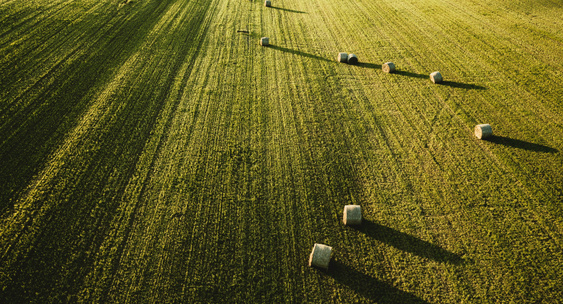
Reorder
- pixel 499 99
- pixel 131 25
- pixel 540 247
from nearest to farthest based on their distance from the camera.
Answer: pixel 540 247
pixel 499 99
pixel 131 25

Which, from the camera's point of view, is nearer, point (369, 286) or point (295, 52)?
point (369, 286)

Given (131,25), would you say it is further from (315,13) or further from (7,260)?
(7,260)

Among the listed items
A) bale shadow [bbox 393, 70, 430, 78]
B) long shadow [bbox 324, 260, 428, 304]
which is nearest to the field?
long shadow [bbox 324, 260, 428, 304]

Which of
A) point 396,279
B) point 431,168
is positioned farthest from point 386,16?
point 396,279

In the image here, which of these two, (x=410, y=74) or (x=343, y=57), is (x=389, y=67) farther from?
(x=343, y=57)

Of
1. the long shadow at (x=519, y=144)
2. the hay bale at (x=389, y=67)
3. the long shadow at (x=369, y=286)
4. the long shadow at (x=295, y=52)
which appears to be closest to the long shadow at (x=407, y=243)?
the long shadow at (x=369, y=286)

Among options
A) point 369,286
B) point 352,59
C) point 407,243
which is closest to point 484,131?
point 407,243

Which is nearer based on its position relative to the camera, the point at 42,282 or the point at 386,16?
the point at 42,282
